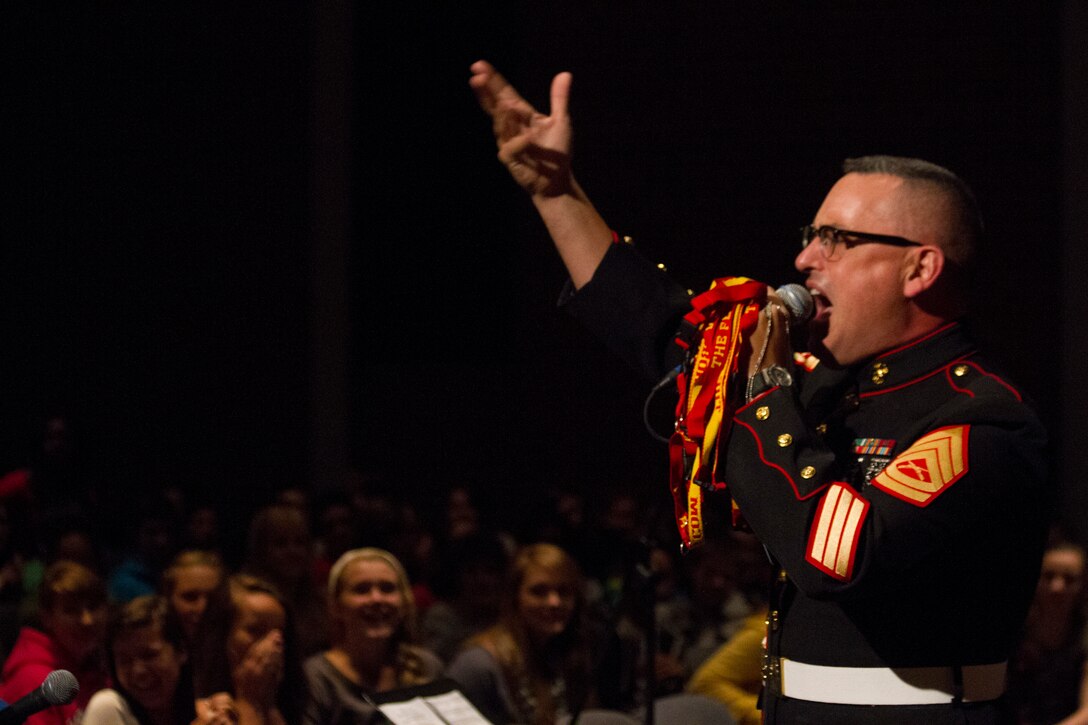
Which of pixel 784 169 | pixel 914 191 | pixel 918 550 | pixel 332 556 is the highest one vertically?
pixel 784 169

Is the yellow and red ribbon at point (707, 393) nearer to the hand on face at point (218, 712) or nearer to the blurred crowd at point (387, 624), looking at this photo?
the blurred crowd at point (387, 624)

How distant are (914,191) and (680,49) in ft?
28.2

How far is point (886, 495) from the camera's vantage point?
1.71 metres

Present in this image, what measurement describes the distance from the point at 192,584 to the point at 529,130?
9.59 ft

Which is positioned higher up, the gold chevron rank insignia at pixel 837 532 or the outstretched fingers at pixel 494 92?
the outstretched fingers at pixel 494 92

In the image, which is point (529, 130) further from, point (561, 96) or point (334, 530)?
point (334, 530)

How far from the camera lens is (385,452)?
10.3 meters

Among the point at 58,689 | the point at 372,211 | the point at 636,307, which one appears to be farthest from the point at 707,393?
the point at 372,211

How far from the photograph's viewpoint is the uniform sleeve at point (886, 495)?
1676 millimetres

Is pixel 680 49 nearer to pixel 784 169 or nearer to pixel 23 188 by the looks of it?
Result: pixel 784 169

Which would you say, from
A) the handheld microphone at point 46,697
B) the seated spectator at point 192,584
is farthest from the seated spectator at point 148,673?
the handheld microphone at point 46,697

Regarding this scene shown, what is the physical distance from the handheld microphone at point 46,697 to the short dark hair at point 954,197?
1.21 m

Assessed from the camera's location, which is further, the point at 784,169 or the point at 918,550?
the point at 784,169

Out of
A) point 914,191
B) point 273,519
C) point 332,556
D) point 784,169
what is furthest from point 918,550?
point 784,169
